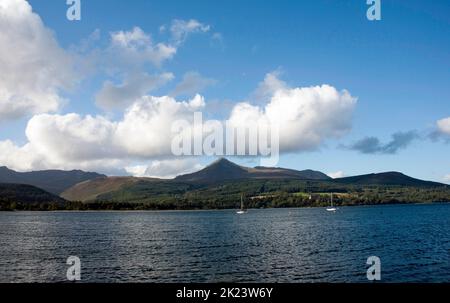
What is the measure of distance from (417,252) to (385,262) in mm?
14370

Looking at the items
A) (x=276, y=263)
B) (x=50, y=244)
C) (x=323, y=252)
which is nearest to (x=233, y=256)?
(x=276, y=263)

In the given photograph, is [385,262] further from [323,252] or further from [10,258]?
[10,258]

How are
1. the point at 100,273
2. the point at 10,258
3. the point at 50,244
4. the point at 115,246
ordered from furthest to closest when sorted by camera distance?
the point at 50,244
the point at 115,246
the point at 10,258
the point at 100,273

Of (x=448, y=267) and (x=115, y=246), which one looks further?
(x=115, y=246)

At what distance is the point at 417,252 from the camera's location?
3145 inches

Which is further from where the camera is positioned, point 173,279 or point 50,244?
point 50,244
